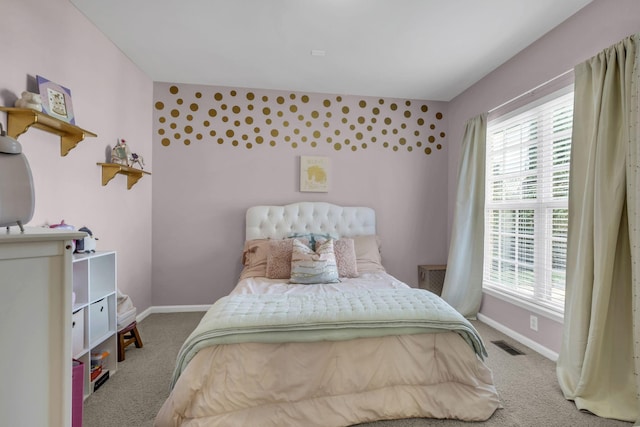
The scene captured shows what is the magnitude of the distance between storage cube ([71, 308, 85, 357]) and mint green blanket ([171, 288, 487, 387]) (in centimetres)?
67

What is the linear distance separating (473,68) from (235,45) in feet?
Answer: 7.53

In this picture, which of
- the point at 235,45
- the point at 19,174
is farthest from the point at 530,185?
the point at 19,174

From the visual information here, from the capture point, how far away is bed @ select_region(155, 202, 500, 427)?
5.20 feet

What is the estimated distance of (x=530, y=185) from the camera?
2750 mm

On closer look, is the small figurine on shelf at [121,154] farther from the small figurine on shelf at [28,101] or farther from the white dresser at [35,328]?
the white dresser at [35,328]

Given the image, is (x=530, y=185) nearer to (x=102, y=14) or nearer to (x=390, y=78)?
(x=390, y=78)

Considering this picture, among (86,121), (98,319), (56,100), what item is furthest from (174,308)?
(56,100)

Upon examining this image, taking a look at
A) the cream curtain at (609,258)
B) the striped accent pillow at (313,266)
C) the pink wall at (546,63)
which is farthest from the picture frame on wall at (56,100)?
the pink wall at (546,63)

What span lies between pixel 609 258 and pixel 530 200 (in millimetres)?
965

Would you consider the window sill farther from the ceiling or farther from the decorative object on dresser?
the ceiling

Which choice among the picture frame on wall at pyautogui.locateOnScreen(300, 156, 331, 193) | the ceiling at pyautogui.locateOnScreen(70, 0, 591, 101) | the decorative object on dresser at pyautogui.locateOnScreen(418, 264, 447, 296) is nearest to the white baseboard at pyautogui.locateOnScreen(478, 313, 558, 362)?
the decorative object on dresser at pyautogui.locateOnScreen(418, 264, 447, 296)

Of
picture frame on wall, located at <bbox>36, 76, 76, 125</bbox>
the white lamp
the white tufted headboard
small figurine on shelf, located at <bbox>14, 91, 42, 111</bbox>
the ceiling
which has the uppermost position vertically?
the ceiling

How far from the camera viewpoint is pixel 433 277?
373cm

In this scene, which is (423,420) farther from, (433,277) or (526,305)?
A: (433,277)
